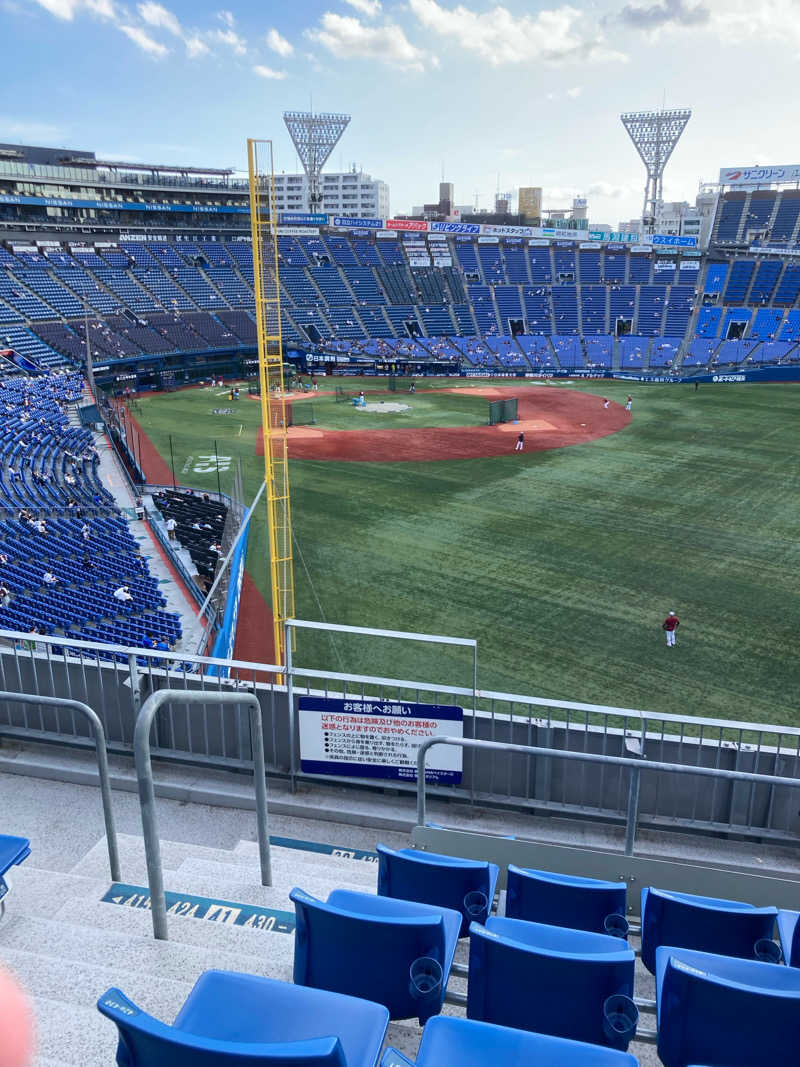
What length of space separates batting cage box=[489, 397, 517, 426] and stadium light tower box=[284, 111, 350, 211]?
5261 centimetres

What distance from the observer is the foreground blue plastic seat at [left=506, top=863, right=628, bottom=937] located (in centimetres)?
507

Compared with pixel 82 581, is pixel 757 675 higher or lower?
lower

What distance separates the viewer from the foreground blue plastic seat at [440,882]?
518 centimetres

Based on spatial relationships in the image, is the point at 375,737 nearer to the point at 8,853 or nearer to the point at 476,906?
the point at 476,906

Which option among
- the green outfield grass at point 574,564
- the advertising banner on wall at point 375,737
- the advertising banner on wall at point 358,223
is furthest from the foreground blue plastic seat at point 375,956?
the advertising banner on wall at point 358,223

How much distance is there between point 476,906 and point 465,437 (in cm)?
4072

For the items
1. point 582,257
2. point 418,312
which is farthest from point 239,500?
point 582,257

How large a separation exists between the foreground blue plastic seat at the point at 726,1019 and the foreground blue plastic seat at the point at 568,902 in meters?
0.98

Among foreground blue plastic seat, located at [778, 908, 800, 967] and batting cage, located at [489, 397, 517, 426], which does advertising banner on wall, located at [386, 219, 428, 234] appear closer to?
batting cage, located at [489, 397, 517, 426]

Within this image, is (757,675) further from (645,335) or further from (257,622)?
(645,335)

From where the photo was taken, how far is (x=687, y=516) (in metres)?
30.4

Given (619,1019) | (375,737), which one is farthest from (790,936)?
(375,737)

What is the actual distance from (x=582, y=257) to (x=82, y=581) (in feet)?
255

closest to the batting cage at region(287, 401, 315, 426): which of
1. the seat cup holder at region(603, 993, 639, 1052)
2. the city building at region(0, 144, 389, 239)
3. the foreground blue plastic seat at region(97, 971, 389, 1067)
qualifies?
the city building at region(0, 144, 389, 239)
